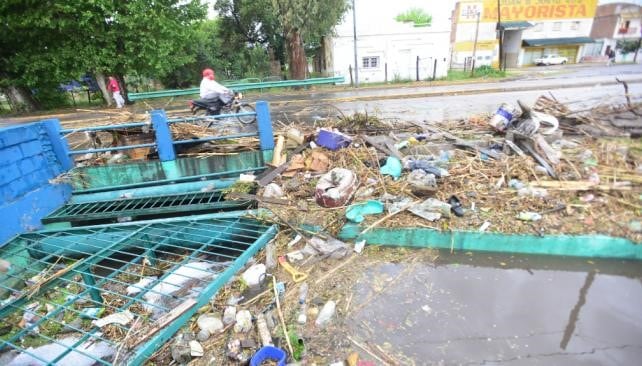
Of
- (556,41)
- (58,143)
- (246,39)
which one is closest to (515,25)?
(556,41)

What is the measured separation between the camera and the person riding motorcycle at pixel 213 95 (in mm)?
6379

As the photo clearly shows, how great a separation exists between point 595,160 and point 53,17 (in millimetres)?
20071

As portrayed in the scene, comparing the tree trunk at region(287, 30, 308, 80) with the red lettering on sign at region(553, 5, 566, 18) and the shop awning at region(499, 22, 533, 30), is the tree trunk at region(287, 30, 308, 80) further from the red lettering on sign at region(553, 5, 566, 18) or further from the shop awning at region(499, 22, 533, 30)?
the red lettering on sign at region(553, 5, 566, 18)

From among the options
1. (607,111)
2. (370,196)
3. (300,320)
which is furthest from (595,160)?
(300,320)

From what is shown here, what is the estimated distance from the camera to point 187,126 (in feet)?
18.5

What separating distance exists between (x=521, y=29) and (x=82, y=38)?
4212cm

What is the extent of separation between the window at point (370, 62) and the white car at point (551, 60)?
2785 centimetres

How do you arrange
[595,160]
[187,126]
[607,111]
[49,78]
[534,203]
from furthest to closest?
[49,78] → [607,111] → [187,126] → [595,160] → [534,203]

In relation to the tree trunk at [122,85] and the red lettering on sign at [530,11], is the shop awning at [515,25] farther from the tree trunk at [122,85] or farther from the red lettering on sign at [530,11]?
the tree trunk at [122,85]

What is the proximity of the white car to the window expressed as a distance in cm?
2785

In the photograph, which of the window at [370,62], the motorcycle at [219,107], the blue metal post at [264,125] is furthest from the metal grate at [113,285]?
the window at [370,62]

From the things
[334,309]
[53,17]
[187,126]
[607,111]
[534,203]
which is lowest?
[334,309]

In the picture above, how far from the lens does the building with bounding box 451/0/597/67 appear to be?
36641mm

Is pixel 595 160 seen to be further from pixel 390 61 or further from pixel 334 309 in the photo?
pixel 390 61
